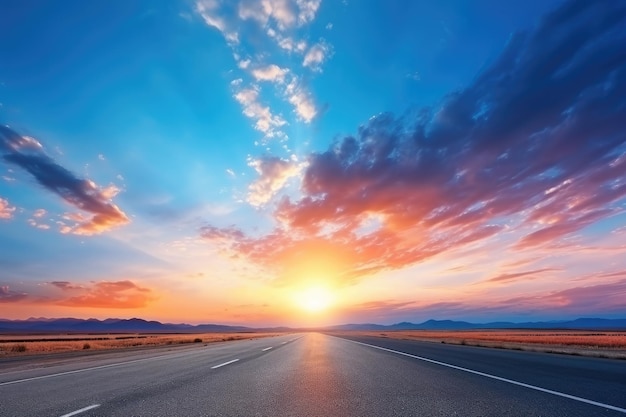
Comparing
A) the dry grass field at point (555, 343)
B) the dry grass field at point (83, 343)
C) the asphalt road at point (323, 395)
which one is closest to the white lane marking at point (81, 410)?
the asphalt road at point (323, 395)

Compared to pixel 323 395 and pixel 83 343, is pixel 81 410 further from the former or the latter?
pixel 83 343

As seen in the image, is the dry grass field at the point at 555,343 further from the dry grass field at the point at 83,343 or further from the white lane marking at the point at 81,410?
the dry grass field at the point at 83,343

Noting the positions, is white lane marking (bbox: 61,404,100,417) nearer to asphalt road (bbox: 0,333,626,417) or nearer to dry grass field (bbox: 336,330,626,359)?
asphalt road (bbox: 0,333,626,417)

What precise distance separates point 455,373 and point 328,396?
208 inches

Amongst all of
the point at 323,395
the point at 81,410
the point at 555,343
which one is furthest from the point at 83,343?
the point at 555,343

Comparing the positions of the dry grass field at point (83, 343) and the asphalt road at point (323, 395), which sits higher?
the dry grass field at point (83, 343)

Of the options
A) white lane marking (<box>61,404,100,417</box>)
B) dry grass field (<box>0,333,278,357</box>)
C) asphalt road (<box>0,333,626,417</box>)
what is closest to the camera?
white lane marking (<box>61,404,100,417</box>)

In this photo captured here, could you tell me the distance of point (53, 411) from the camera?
5.93m

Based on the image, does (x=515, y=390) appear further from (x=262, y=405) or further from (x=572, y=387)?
(x=262, y=405)

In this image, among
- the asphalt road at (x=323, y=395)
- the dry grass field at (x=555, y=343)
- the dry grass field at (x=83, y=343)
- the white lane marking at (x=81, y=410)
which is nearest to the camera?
the white lane marking at (x=81, y=410)

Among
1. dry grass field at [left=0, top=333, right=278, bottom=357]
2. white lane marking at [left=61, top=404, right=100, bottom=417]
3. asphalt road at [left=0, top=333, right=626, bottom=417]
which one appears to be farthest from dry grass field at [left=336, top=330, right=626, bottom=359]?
dry grass field at [left=0, top=333, right=278, bottom=357]

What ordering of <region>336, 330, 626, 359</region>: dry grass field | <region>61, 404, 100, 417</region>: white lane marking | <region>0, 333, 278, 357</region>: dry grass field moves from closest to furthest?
<region>61, 404, 100, 417</region>: white lane marking, <region>336, 330, 626, 359</region>: dry grass field, <region>0, 333, 278, 357</region>: dry grass field

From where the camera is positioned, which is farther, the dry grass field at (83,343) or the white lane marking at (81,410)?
the dry grass field at (83,343)

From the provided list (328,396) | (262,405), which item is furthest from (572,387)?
(262,405)
